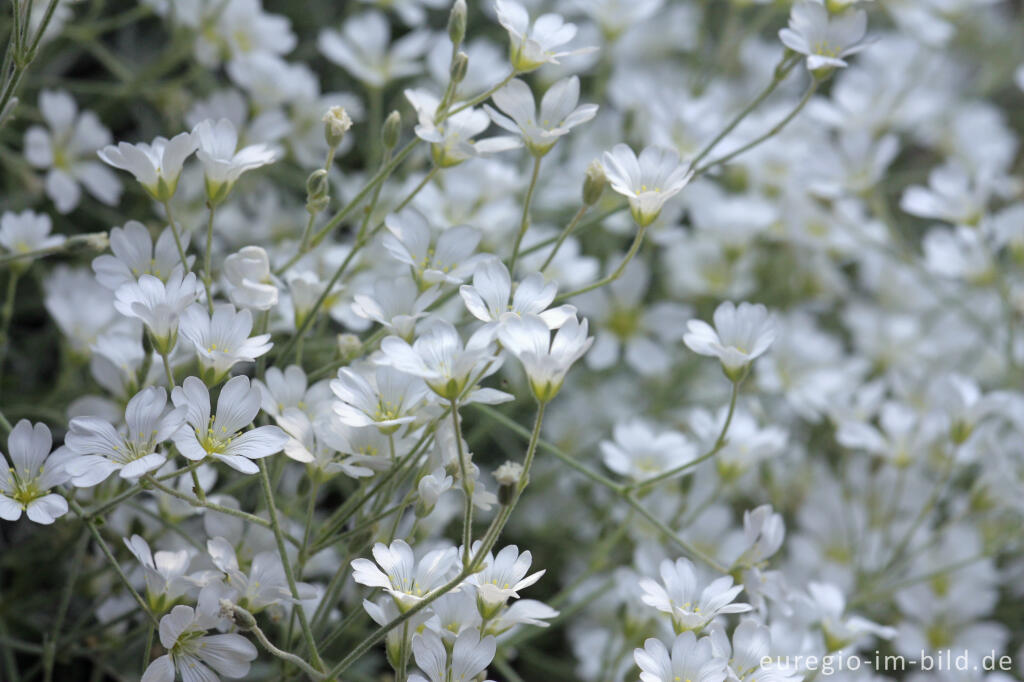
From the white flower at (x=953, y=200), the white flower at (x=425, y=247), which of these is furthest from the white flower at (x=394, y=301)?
the white flower at (x=953, y=200)

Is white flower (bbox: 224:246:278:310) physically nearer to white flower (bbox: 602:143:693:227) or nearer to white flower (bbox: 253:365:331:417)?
white flower (bbox: 253:365:331:417)

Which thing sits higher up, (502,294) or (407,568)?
(502,294)

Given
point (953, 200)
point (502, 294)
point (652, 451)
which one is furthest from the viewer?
point (953, 200)

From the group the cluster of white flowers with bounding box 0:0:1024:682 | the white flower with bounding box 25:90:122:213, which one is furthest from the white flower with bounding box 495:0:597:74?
the white flower with bounding box 25:90:122:213

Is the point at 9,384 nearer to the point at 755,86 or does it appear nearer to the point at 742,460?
the point at 742,460

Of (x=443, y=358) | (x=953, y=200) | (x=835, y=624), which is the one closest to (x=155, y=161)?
(x=443, y=358)

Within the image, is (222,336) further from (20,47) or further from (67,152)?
(67,152)

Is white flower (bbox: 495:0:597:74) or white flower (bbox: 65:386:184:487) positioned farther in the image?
white flower (bbox: 495:0:597:74)
